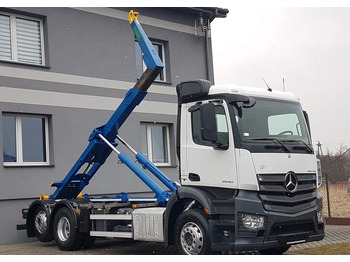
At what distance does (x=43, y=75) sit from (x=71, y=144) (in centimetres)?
190

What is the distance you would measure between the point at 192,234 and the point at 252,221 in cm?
100

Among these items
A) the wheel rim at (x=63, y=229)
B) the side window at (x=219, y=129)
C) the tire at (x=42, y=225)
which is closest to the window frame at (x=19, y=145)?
the tire at (x=42, y=225)

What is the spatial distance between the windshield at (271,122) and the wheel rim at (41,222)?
546 centimetres

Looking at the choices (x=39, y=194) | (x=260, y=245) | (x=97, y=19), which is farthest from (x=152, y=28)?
(x=260, y=245)


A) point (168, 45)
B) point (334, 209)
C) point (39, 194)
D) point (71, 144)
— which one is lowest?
point (334, 209)

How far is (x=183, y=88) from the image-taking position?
30.9 ft

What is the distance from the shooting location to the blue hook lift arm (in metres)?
10.5

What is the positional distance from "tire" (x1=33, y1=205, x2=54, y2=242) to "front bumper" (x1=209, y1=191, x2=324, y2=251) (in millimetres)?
4728

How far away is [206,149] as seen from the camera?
8.80m

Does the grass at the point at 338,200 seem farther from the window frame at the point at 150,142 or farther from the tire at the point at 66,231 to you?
the tire at the point at 66,231

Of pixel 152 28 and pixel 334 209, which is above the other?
pixel 152 28

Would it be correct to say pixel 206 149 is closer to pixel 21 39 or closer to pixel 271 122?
pixel 271 122

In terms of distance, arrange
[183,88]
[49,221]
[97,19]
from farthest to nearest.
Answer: [97,19], [49,221], [183,88]

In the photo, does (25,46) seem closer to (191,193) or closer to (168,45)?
(168,45)
